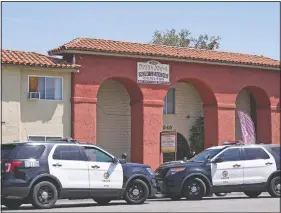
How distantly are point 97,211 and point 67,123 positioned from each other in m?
10.7

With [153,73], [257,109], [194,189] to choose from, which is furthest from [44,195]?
[257,109]

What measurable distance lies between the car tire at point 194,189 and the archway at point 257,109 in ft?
42.1

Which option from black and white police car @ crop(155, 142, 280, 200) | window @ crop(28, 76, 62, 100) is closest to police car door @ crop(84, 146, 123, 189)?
black and white police car @ crop(155, 142, 280, 200)

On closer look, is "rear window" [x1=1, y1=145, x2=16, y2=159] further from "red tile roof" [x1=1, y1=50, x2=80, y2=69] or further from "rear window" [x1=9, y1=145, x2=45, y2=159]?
"red tile roof" [x1=1, y1=50, x2=80, y2=69]

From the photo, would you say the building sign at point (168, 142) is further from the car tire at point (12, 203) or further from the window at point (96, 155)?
the car tire at point (12, 203)

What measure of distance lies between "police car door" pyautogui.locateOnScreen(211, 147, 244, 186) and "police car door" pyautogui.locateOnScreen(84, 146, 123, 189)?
326cm

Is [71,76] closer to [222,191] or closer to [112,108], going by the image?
[112,108]

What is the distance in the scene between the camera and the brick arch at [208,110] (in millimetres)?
28406

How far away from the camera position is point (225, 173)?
18234 mm

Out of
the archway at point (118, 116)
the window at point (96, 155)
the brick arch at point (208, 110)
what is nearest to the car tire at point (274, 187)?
the window at point (96, 155)

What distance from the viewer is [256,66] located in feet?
96.4

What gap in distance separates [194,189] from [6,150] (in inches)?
230

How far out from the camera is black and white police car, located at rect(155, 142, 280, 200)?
711 inches

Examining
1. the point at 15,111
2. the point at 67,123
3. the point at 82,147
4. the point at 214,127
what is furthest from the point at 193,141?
the point at 82,147
